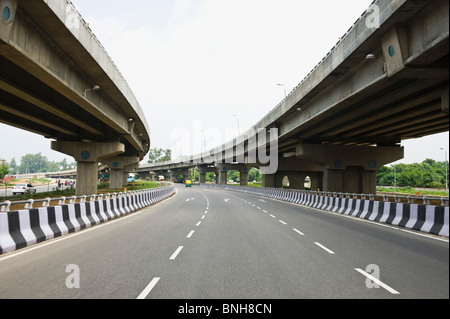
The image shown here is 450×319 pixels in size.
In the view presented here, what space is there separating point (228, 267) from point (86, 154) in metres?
26.9

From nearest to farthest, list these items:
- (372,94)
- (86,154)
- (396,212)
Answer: (396,212) < (372,94) < (86,154)

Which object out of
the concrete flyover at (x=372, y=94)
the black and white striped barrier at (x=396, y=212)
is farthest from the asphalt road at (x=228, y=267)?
→ the concrete flyover at (x=372, y=94)

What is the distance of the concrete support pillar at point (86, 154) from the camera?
1166 inches

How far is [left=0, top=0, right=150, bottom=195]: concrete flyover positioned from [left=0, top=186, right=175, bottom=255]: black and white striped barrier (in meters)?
4.87

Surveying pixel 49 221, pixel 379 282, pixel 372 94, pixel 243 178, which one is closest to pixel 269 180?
pixel 243 178

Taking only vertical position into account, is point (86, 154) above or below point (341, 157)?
below

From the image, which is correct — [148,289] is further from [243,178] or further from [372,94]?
[243,178]

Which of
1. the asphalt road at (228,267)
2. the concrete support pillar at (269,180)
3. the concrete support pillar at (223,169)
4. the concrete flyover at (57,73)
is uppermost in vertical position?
the concrete flyover at (57,73)

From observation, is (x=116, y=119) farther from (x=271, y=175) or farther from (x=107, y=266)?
(x=271, y=175)

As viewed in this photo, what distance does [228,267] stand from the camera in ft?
20.7

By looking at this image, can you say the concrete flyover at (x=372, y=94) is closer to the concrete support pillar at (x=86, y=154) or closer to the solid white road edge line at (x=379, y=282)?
the solid white road edge line at (x=379, y=282)

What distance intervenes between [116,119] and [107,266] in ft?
58.4

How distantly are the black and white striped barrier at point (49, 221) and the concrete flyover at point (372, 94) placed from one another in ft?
32.6

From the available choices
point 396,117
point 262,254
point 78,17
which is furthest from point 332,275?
point 396,117
